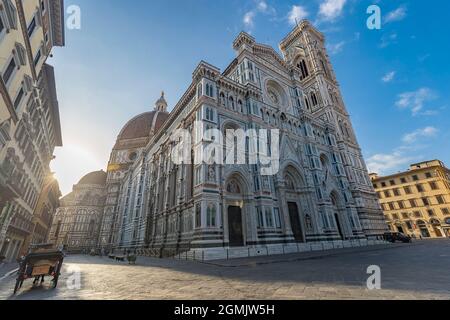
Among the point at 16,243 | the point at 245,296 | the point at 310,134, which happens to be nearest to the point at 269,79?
the point at 310,134

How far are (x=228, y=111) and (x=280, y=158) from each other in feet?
25.8

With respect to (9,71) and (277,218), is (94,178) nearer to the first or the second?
(9,71)

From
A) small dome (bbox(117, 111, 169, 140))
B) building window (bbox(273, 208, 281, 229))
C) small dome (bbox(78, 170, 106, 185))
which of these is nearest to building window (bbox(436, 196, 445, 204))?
building window (bbox(273, 208, 281, 229))

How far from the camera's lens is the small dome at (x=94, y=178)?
56906 mm

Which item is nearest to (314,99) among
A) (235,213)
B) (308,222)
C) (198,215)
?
(308,222)

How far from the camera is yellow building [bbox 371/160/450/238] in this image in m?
40.4

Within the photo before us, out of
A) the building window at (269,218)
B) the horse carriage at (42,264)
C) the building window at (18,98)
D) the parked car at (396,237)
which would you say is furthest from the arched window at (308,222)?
the building window at (18,98)

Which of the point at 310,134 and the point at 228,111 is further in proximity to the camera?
the point at 310,134

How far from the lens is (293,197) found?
22734 millimetres

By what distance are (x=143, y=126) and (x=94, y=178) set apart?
823 inches

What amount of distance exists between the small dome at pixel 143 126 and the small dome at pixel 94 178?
545 inches

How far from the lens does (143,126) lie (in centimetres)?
5931
